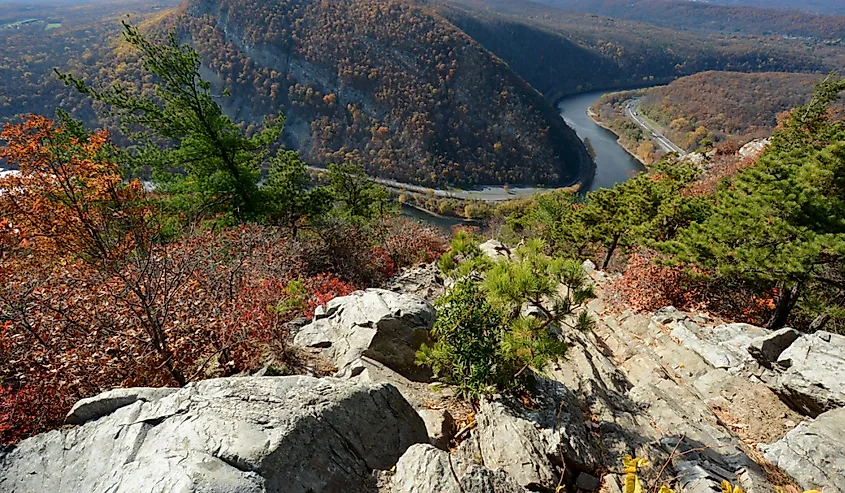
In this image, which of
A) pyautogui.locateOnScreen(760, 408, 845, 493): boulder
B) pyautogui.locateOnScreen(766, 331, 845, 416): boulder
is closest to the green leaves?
pyautogui.locateOnScreen(760, 408, 845, 493): boulder

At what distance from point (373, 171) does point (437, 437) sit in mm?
83560

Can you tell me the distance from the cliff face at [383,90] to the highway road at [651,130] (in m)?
18.2

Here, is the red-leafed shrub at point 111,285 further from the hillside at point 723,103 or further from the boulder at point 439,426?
the hillside at point 723,103

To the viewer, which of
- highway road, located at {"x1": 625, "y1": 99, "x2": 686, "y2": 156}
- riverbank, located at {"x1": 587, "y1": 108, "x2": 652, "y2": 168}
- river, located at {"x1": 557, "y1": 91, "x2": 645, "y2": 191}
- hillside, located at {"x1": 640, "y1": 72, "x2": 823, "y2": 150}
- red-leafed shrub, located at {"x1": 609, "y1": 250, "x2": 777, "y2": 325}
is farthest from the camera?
hillside, located at {"x1": 640, "y1": 72, "x2": 823, "y2": 150}

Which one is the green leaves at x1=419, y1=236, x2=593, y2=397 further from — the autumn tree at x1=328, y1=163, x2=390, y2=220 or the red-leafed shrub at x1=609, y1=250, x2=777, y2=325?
the autumn tree at x1=328, y1=163, x2=390, y2=220

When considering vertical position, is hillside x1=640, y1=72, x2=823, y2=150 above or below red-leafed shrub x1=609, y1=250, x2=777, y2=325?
below

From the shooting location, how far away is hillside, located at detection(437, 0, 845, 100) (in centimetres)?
14388

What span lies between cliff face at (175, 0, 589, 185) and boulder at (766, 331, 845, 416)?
7766cm

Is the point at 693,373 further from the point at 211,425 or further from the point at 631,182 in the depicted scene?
the point at 631,182

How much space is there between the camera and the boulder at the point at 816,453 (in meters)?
4.57

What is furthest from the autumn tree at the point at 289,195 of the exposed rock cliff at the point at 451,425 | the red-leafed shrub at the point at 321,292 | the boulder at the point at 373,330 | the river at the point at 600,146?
the river at the point at 600,146

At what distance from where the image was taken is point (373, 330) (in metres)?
6.09

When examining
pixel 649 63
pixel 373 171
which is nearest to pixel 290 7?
pixel 373 171

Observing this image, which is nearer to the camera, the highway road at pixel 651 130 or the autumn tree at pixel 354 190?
the autumn tree at pixel 354 190
